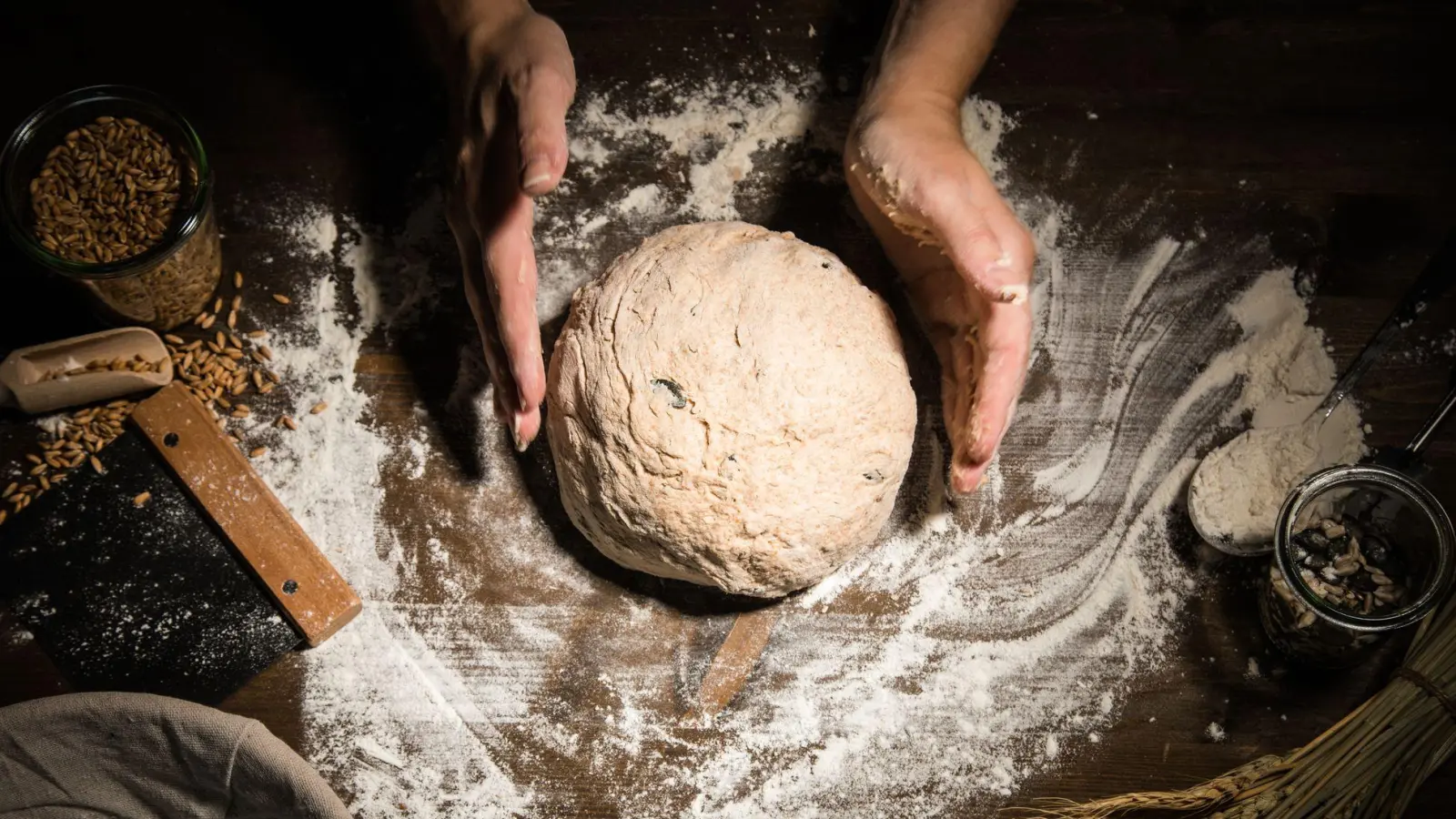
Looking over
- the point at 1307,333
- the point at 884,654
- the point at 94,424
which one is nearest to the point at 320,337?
the point at 94,424

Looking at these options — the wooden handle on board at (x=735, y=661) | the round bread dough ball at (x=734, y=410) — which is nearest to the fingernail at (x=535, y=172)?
the round bread dough ball at (x=734, y=410)

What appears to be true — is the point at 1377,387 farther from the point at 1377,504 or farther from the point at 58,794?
the point at 58,794

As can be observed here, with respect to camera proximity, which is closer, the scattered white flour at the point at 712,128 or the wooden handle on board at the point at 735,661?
the wooden handle on board at the point at 735,661

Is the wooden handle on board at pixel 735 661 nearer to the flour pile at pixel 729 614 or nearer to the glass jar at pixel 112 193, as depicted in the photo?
the flour pile at pixel 729 614

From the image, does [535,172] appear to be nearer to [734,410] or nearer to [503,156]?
[503,156]

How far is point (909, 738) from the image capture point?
1533 mm

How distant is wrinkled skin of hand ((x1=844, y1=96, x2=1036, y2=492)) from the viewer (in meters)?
1.25

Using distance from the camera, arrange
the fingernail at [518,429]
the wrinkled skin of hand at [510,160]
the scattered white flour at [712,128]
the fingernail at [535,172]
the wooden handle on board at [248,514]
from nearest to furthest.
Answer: the fingernail at [535,172], the wrinkled skin of hand at [510,160], the fingernail at [518,429], the wooden handle on board at [248,514], the scattered white flour at [712,128]

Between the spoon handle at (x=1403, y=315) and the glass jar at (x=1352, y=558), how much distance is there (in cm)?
20

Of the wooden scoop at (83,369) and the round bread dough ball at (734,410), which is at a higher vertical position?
the round bread dough ball at (734,410)

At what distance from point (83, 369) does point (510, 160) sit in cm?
86

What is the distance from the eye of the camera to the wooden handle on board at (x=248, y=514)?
1.48m

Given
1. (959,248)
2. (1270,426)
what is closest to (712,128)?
(959,248)

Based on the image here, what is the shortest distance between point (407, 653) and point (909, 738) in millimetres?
869
